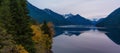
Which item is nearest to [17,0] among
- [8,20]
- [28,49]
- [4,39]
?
[8,20]

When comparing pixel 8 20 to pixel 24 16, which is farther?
pixel 24 16

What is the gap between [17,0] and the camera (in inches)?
1422

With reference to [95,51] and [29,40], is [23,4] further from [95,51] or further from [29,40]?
[95,51]

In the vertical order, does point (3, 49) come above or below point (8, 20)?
below

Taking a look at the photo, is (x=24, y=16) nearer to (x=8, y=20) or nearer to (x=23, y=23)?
(x=23, y=23)

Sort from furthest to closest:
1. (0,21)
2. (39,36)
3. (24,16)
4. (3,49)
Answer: (39,36), (24,16), (0,21), (3,49)

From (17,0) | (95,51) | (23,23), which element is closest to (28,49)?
(23,23)

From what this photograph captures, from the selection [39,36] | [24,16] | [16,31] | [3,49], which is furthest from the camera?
[39,36]

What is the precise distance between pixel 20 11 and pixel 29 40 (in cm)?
480

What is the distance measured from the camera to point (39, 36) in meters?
68.2

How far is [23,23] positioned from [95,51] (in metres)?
88.1

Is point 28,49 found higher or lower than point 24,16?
lower

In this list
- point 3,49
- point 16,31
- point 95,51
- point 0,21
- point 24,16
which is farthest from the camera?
point 95,51

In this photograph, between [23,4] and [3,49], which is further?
[23,4]
